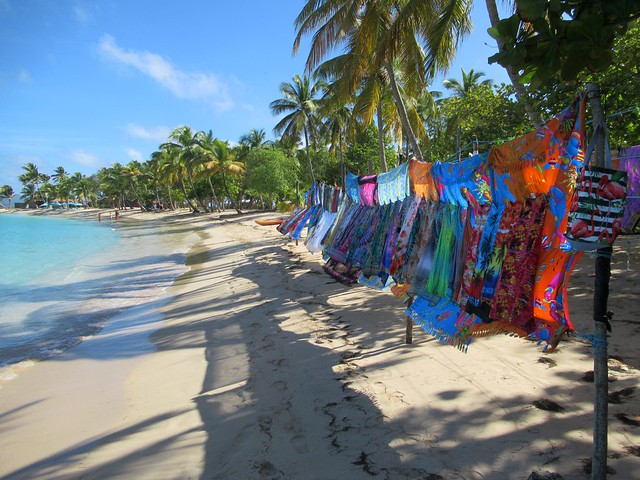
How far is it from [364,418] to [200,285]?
294 inches

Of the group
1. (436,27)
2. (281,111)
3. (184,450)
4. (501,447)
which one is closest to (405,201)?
(501,447)

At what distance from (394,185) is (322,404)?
9.12 feet

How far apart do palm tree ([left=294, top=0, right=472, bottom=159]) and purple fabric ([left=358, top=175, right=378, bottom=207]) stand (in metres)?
4.43

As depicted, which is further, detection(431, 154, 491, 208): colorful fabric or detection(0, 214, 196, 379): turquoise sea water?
detection(0, 214, 196, 379): turquoise sea water

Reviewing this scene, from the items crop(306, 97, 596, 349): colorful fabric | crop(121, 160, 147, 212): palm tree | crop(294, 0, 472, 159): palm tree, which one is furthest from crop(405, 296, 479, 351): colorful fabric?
crop(121, 160, 147, 212): palm tree

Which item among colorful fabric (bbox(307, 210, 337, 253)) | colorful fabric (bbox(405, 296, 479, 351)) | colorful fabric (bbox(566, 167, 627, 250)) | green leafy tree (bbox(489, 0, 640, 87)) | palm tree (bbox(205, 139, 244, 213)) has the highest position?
palm tree (bbox(205, 139, 244, 213))

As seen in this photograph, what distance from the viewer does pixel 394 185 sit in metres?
4.94

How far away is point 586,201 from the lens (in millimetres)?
1842

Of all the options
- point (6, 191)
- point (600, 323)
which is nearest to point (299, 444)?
point (600, 323)

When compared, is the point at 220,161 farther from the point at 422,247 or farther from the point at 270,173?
the point at 422,247

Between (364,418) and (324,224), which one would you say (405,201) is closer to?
(364,418)

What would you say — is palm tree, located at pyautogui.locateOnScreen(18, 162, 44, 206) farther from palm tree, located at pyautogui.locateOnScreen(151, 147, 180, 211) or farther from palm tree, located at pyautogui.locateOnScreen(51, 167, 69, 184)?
palm tree, located at pyautogui.locateOnScreen(151, 147, 180, 211)

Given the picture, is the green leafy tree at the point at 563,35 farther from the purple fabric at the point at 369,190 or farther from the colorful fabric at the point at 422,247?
the purple fabric at the point at 369,190

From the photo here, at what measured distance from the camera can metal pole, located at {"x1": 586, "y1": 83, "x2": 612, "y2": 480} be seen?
6.33 ft
